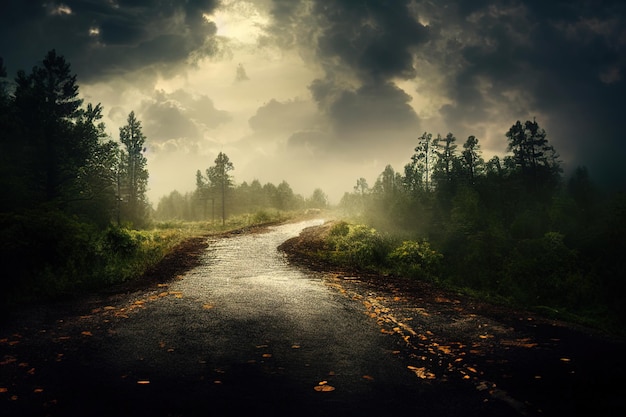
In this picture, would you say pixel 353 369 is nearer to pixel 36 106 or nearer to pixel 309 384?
pixel 309 384

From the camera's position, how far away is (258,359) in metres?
5.30

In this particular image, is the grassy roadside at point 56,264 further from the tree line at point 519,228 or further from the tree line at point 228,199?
the tree line at point 228,199

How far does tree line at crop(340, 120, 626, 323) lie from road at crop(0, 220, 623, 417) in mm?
6235

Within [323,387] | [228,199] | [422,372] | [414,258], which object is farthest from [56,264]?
[228,199]

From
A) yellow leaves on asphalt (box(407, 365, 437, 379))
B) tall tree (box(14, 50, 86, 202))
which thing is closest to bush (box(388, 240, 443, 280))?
yellow leaves on asphalt (box(407, 365, 437, 379))

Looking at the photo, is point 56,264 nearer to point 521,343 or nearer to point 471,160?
point 521,343

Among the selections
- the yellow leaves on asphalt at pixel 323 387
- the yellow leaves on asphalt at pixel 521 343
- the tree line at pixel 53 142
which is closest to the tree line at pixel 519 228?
the yellow leaves on asphalt at pixel 521 343

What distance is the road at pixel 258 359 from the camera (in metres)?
4.07

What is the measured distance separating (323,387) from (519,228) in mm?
33906

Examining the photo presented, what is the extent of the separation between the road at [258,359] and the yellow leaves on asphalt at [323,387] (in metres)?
0.01

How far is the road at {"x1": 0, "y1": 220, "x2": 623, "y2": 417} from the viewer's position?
407cm

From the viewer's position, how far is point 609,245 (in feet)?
70.7

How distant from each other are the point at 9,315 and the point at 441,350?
906cm

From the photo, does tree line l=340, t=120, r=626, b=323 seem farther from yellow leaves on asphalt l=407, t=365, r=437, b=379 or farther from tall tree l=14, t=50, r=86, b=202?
tall tree l=14, t=50, r=86, b=202
